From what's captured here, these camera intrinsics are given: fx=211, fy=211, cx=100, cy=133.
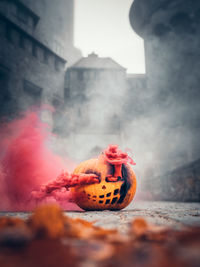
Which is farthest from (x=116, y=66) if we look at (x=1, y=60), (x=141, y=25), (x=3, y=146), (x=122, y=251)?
(x=122, y=251)

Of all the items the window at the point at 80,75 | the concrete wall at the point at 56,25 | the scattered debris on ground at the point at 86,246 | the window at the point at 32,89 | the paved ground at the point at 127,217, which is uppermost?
the concrete wall at the point at 56,25

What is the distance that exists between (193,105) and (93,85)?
9889 millimetres

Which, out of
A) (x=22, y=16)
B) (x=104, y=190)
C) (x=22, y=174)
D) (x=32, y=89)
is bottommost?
(x=104, y=190)

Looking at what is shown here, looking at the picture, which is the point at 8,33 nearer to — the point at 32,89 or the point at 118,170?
the point at 32,89

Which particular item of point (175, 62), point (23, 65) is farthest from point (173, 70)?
point (23, 65)

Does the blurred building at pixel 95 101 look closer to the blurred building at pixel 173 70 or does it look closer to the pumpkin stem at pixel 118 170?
the blurred building at pixel 173 70

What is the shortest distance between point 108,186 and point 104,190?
75mm

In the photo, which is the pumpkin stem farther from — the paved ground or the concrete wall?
the concrete wall

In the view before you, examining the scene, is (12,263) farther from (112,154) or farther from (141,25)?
(141,25)

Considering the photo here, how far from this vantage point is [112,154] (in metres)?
2.85

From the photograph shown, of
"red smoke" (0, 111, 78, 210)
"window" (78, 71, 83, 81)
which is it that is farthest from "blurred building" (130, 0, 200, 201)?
"red smoke" (0, 111, 78, 210)

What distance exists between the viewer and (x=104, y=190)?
2.80 m

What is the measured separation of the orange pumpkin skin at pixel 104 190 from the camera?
2812 mm

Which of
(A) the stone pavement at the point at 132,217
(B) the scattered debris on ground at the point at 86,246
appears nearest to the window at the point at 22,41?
(A) the stone pavement at the point at 132,217
